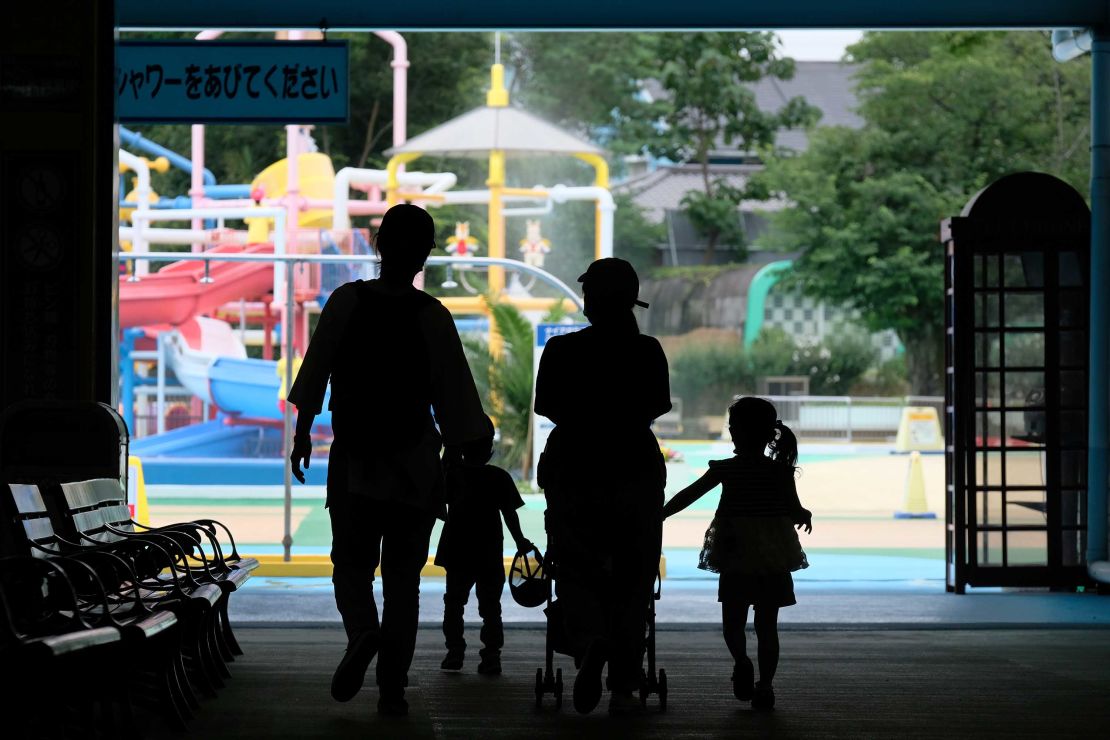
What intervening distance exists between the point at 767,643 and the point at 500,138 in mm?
16489

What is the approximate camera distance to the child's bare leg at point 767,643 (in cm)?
551

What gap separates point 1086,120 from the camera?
30.6 m

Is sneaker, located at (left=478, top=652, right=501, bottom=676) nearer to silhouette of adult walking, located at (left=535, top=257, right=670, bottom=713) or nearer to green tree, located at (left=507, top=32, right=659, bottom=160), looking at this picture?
silhouette of adult walking, located at (left=535, top=257, right=670, bottom=713)

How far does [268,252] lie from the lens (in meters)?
24.5

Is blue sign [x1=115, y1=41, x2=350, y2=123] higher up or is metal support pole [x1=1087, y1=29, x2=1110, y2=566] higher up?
blue sign [x1=115, y1=41, x2=350, y2=123]

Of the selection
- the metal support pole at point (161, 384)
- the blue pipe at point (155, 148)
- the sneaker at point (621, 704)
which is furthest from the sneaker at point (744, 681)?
the blue pipe at point (155, 148)

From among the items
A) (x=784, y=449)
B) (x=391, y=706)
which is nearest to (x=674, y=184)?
(x=784, y=449)

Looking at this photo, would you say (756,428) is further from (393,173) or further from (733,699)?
(393,173)

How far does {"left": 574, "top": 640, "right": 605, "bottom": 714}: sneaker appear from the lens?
195 inches

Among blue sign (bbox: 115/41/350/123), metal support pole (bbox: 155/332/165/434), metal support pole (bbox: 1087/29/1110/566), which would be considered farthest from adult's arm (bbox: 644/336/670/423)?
metal support pole (bbox: 155/332/165/434)

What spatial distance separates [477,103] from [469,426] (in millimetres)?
27348

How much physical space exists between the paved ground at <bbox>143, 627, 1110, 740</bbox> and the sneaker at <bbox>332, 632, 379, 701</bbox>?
5.1 inches

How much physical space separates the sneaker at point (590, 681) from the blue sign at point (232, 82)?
4021 millimetres

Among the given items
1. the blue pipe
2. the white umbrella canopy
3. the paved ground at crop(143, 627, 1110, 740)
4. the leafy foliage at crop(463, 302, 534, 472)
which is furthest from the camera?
the blue pipe
